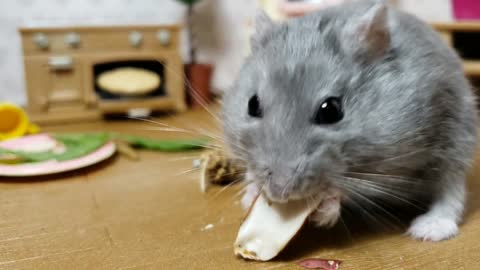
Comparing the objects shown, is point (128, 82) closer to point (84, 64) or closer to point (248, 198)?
point (84, 64)

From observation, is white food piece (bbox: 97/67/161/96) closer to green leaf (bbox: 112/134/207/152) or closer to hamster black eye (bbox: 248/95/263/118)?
green leaf (bbox: 112/134/207/152)

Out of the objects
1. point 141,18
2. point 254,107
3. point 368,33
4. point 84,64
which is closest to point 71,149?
point 84,64

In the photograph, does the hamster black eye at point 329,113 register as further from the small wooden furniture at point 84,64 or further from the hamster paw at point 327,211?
the small wooden furniture at point 84,64

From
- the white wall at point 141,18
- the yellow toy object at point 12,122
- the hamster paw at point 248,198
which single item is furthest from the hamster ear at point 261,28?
the white wall at point 141,18

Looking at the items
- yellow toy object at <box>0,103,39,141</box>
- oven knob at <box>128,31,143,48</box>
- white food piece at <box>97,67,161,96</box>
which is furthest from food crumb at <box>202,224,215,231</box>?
oven knob at <box>128,31,143,48</box>

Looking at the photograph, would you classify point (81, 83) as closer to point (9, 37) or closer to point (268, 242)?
point (9, 37)

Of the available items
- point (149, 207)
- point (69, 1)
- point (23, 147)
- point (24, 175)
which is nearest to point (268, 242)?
point (149, 207)
